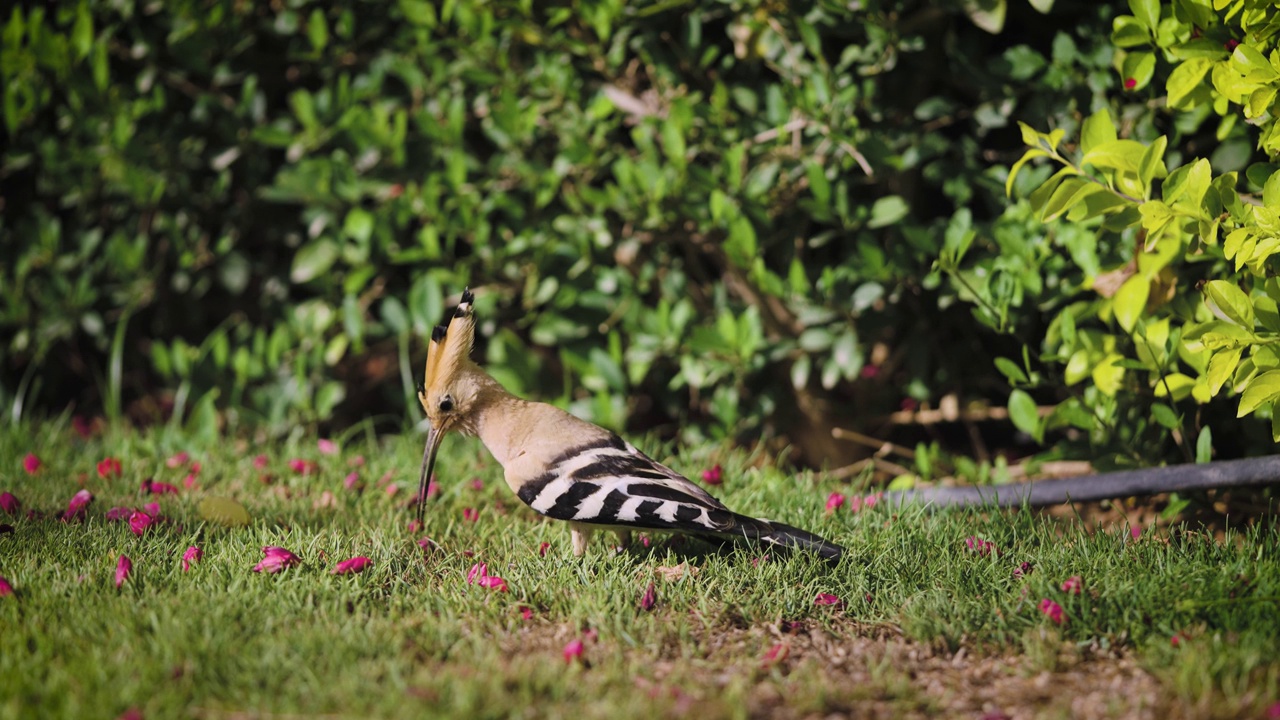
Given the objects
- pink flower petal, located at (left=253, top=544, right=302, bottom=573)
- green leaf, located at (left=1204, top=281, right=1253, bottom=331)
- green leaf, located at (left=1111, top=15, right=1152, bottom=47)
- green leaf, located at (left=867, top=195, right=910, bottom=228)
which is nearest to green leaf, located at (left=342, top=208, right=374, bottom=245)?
pink flower petal, located at (left=253, top=544, right=302, bottom=573)

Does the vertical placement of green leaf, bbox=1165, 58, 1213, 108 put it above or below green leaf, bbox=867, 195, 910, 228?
above

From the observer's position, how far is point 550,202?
455cm

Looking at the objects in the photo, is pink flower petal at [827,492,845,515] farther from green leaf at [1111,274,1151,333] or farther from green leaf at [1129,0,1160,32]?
green leaf at [1129,0,1160,32]

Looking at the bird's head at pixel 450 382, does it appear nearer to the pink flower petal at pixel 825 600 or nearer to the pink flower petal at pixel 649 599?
the pink flower petal at pixel 649 599

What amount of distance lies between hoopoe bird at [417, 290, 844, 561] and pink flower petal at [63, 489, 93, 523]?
104 centimetres

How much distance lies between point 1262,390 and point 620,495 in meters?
1.71

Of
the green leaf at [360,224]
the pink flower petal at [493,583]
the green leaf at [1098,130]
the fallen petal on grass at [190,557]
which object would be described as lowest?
the pink flower petal at [493,583]

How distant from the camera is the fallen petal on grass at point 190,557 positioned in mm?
2803

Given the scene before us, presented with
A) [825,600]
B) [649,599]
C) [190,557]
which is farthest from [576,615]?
[190,557]

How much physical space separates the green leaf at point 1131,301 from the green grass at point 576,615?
65 cm

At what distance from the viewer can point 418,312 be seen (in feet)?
14.8

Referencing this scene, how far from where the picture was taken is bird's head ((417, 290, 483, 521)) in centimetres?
315

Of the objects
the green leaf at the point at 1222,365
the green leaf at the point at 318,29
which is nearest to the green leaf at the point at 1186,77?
the green leaf at the point at 1222,365

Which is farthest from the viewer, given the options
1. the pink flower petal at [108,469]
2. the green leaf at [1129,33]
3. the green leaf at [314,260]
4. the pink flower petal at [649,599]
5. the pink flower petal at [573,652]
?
the green leaf at [314,260]
